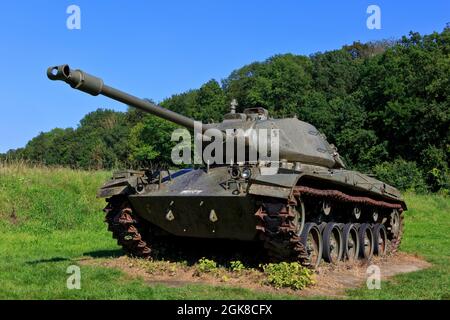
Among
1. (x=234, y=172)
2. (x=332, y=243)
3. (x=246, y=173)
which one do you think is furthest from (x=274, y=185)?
(x=332, y=243)

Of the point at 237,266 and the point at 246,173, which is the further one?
the point at 237,266

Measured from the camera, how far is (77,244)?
1557 centimetres

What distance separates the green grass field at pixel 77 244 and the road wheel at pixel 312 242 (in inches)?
56.2

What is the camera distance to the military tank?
30.8ft

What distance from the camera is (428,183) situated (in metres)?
42.1

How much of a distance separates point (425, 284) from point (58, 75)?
7.09 meters

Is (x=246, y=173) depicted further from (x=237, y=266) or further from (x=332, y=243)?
(x=332, y=243)

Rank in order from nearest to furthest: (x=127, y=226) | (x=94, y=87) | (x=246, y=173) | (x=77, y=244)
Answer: (x=94, y=87) → (x=246, y=173) → (x=127, y=226) → (x=77, y=244)

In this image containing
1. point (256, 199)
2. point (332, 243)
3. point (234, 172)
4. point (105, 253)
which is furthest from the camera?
point (105, 253)

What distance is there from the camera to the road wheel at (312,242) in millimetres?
10345

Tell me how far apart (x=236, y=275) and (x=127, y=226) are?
8.48ft

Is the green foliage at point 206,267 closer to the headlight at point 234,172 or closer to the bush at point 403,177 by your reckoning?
the headlight at point 234,172

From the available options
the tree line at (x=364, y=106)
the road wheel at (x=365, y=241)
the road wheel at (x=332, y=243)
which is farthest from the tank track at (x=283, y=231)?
the tree line at (x=364, y=106)
